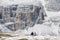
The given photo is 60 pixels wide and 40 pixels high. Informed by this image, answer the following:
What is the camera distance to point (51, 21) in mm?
15445

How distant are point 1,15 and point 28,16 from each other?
187cm

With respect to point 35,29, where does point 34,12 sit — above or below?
above

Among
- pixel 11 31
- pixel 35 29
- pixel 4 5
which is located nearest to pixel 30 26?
pixel 35 29

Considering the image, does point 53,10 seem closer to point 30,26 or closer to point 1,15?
point 30,26

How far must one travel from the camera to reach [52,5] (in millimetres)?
15625

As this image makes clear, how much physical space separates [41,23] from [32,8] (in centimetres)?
117

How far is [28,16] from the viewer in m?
14.9

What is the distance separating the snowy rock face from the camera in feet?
50.8

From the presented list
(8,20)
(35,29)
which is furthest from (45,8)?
(8,20)

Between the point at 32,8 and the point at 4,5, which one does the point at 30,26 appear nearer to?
the point at 32,8

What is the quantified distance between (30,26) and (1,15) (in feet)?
6.97

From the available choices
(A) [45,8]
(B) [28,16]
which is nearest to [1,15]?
(B) [28,16]

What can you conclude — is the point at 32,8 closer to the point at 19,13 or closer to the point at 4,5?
the point at 19,13

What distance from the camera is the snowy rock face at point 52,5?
15.5 meters
